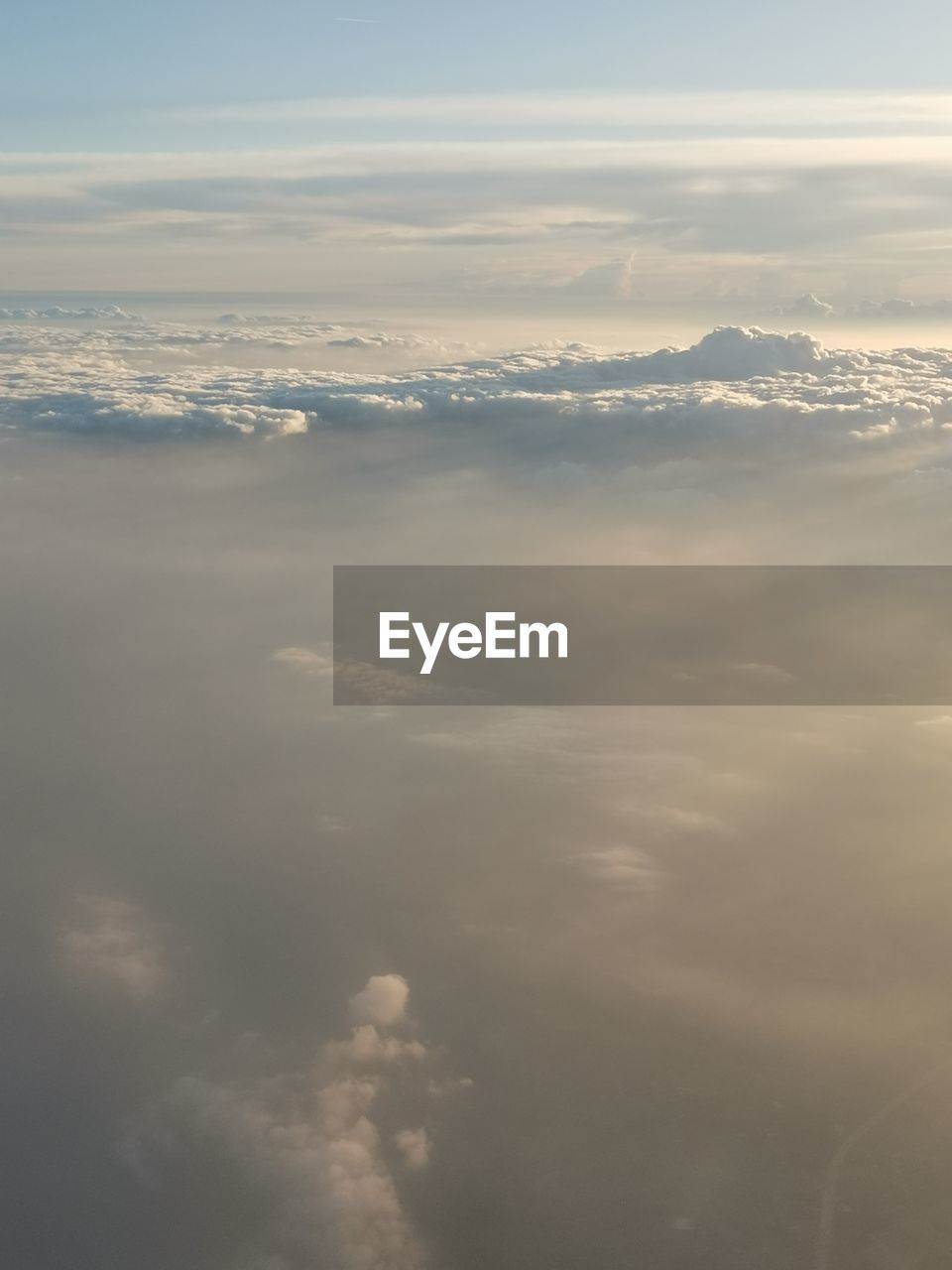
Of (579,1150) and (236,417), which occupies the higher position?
(236,417)

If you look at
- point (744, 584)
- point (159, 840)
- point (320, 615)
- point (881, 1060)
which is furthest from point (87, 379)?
point (881, 1060)

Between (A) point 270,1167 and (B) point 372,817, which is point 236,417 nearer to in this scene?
(B) point 372,817

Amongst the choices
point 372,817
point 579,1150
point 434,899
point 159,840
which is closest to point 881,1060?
point 579,1150

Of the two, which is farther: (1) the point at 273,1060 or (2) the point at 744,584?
(2) the point at 744,584

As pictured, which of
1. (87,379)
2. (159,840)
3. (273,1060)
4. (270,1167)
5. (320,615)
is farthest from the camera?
(87,379)

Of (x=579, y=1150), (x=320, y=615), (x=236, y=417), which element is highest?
(x=236, y=417)

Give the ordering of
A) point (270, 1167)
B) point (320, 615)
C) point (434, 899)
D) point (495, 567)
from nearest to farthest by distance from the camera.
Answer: point (270, 1167), point (434, 899), point (320, 615), point (495, 567)
